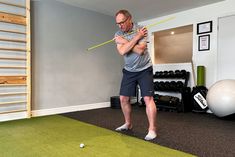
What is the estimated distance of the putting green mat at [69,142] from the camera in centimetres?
189

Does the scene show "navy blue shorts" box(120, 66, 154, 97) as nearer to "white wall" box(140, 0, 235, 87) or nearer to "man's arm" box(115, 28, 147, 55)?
"man's arm" box(115, 28, 147, 55)

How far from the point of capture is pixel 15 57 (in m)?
3.49

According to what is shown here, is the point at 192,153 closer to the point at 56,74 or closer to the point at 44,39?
the point at 56,74

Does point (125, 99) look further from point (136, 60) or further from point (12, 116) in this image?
point (12, 116)

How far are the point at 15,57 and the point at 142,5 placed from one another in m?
2.74

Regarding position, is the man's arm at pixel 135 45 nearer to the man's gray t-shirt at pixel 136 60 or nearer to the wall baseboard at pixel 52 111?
the man's gray t-shirt at pixel 136 60

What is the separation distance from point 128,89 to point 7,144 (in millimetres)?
1500

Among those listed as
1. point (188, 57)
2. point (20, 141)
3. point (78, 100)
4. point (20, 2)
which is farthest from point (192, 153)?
point (188, 57)

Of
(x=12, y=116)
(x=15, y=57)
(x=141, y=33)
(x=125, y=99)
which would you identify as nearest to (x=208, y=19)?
(x=141, y=33)

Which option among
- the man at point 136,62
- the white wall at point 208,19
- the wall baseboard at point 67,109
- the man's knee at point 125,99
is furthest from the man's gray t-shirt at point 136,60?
the white wall at point 208,19

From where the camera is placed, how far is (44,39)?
12.8ft

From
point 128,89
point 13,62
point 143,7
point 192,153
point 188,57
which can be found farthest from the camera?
point 188,57

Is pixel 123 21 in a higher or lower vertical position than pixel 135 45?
higher

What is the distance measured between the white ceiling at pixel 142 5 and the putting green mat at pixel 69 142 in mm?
2572
